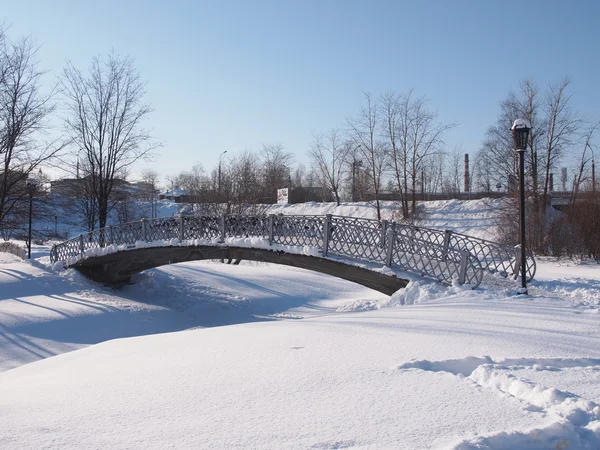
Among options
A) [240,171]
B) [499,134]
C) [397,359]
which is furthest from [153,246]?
[499,134]

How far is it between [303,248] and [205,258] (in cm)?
408

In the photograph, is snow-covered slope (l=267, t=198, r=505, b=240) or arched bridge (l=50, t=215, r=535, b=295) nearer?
arched bridge (l=50, t=215, r=535, b=295)

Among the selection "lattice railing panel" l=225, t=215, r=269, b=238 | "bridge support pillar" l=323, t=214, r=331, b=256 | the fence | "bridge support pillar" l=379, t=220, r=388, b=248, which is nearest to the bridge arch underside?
"bridge support pillar" l=323, t=214, r=331, b=256

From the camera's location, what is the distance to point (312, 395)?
13.0ft

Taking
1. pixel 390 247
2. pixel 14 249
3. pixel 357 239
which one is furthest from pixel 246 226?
pixel 14 249

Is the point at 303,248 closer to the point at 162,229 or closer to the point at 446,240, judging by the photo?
the point at 446,240

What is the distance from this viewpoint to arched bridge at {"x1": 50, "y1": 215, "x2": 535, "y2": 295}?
1130 cm

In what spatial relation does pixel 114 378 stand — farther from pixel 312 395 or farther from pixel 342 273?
pixel 342 273

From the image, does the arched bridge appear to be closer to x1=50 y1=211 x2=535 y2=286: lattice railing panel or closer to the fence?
x1=50 y1=211 x2=535 y2=286: lattice railing panel

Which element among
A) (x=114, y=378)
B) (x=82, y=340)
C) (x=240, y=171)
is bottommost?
(x=82, y=340)

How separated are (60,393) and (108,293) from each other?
13414 millimetres

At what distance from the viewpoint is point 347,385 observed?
4.18 meters

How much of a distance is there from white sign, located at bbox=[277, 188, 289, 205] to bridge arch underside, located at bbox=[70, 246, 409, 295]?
27601 millimetres

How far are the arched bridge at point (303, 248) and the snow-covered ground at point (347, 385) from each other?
1444mm
